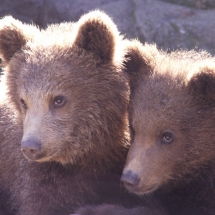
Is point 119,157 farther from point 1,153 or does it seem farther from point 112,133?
point 1,153

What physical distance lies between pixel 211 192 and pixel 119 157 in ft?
3.93

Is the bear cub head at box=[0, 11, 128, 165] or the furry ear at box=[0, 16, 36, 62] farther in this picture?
the furry ear at box=[0, 16, 36, 62]

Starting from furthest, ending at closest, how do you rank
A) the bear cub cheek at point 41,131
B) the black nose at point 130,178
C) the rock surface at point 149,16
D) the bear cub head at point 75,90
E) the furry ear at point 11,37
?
the rock surface at point 149,16
the furry ear at point 11,37
the bear cub head at point 75,90
the bear cub cheek at point 41,131
the black nose at point 130,178

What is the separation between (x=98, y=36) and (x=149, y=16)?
14.7 feet

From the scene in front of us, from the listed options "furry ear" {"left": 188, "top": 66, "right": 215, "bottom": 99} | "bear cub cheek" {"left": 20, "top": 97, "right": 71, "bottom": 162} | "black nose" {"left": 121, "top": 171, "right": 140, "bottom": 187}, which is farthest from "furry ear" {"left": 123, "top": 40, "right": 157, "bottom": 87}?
"black nose" {"left": 121, "top": 171, "right": 140, "bottom": 187}

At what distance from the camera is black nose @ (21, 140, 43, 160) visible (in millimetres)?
5980

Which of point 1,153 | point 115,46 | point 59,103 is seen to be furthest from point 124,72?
point 1,153

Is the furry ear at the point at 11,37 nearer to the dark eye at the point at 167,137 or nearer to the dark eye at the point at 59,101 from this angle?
the dark eye at the point at 59,101

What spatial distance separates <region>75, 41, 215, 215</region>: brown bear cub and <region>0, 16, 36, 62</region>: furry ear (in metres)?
1.53

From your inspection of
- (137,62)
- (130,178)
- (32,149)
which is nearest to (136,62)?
(137,62)

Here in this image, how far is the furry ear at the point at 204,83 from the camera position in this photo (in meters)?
6.03

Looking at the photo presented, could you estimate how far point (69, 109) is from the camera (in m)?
6.49

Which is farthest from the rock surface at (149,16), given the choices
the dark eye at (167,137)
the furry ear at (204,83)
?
the dark eye at (167,137)

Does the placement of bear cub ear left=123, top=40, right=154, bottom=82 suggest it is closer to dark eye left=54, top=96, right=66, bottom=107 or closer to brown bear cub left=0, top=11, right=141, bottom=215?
brown bear cub left=0, top=11, right=141, bottom=215
